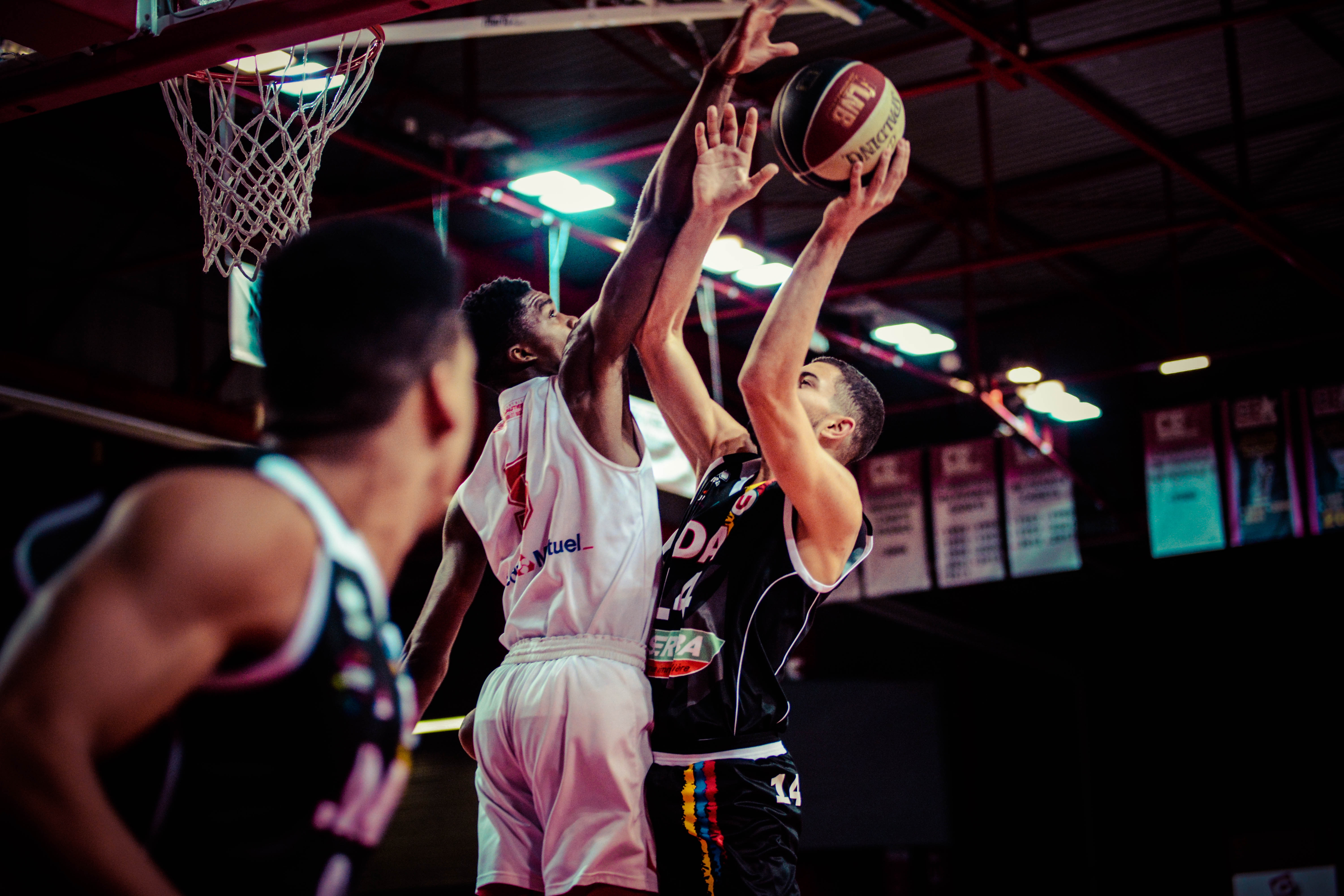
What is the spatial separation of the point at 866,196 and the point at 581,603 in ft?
4.31

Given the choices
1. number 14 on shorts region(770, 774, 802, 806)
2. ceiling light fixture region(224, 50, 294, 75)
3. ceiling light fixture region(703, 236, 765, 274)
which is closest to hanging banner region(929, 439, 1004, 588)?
ceiling light fixture region(703, 236, 765, 274)

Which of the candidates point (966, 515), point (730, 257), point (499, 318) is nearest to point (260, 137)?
point (499, 318)

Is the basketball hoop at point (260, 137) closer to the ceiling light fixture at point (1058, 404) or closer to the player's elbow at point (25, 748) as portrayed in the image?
the player's elbow at point (25, 748)

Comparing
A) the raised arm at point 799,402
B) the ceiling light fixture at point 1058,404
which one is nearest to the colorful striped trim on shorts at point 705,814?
the raised arm at point 799,402

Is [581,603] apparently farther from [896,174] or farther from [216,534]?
[216,534]

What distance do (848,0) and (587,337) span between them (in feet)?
14.4

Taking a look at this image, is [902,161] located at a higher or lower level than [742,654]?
higher

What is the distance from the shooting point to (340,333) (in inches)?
64.2

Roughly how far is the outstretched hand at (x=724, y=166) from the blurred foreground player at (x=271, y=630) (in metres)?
1.66

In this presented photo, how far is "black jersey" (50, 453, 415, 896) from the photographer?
58.2 inches

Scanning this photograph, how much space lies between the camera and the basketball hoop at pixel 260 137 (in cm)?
452

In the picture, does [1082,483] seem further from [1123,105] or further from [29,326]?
[29,326]

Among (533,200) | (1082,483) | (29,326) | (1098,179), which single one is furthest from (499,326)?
(1082,483)

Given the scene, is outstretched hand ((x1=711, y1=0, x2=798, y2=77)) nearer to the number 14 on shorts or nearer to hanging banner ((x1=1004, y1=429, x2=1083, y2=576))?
the number 14 on shorts
